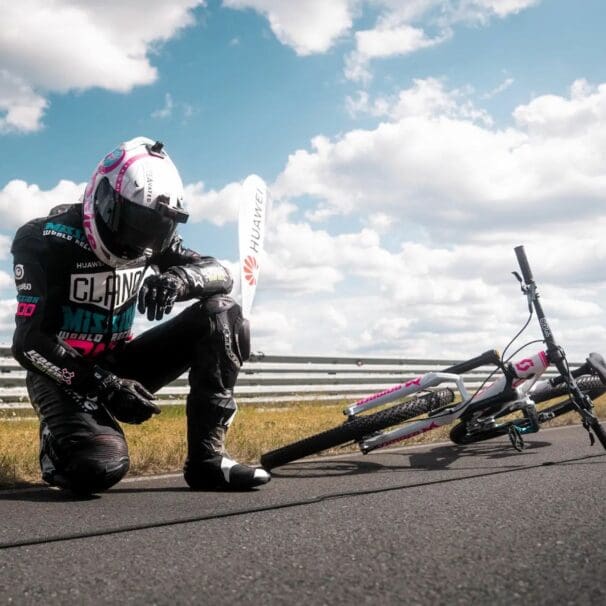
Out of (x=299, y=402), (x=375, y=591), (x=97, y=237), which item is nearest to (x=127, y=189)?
(x=97, y=237)

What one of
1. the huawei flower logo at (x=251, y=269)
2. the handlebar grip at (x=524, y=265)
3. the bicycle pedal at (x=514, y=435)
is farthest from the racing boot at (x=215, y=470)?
the huawei flower logo at (x=251, y=269)

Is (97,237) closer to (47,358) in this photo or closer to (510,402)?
(47,358)

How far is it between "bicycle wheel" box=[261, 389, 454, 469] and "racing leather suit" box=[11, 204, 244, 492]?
0.67 meters

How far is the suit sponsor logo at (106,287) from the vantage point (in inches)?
153

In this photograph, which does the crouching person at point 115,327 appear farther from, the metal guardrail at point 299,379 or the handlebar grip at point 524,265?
the metal guardrail at point 299,379

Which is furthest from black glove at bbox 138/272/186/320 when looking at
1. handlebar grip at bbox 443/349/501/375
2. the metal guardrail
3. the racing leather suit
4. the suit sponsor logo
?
the metal guardrail

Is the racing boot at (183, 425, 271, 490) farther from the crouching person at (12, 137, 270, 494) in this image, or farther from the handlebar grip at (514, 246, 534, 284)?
the handlebar grip at (514, 246, 534, 284)

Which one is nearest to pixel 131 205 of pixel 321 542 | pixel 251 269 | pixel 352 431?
pixel 352 431

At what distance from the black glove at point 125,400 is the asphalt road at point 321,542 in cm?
41

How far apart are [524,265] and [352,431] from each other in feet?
5.64

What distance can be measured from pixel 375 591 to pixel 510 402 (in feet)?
11.1

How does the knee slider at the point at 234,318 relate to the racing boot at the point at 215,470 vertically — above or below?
above

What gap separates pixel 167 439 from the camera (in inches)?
236

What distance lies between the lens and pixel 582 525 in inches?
96.2
